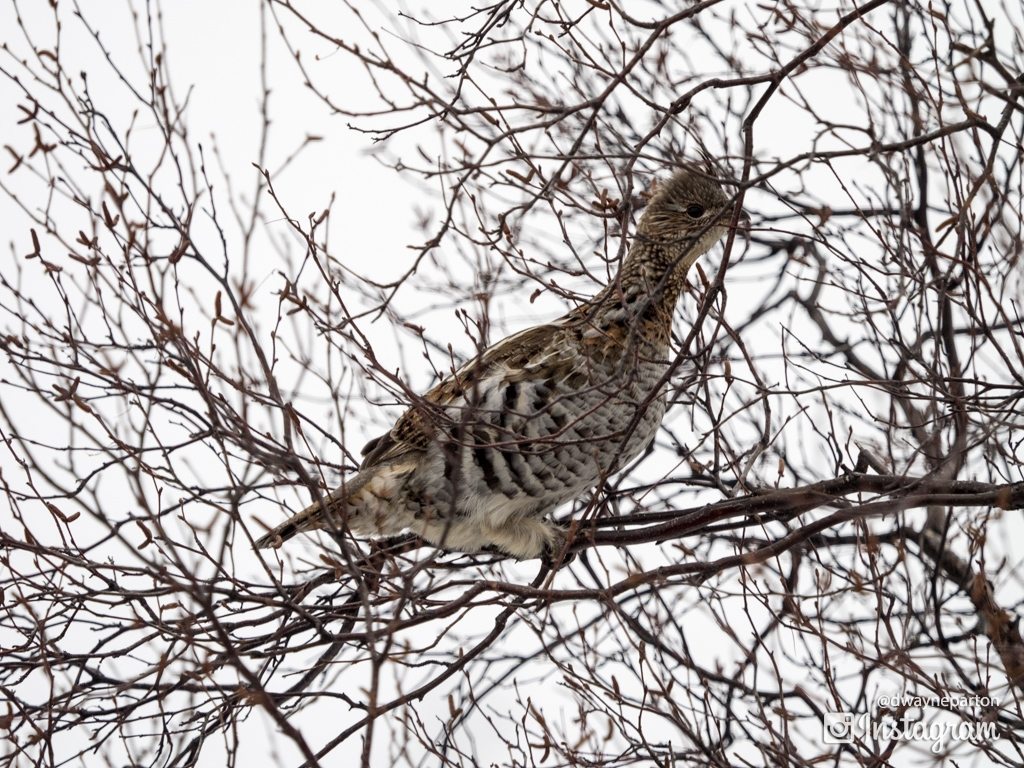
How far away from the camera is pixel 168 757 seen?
4336mm

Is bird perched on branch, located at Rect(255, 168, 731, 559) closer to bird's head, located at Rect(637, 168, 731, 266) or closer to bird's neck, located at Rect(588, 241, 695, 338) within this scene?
bird's neck, located at Rect(588, 241, 695, 338)

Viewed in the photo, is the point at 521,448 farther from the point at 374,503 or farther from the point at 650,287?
the point at 650,287

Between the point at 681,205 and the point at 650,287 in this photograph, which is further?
the point at 681,205

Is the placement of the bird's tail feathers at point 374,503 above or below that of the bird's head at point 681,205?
below

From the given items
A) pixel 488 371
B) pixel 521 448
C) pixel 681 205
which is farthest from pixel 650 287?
pixel 521 448

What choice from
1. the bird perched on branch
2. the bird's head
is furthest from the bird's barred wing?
the bird's head

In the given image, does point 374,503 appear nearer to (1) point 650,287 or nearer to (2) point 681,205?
(1) point 650,287

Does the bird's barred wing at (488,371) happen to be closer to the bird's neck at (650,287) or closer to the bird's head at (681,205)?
the bird's neck at (650,287)

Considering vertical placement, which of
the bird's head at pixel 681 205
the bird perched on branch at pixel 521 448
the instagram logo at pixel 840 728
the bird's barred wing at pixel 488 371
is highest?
the bird's head at pixel 681 205

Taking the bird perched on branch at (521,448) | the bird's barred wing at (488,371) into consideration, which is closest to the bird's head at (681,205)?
the bird perched on branch at (521,448)

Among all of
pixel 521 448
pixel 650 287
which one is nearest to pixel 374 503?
pixel 521 448

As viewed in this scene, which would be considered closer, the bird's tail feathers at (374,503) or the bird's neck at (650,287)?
the bird's tail feathers at (374,503)

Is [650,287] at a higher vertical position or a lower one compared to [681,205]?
lower

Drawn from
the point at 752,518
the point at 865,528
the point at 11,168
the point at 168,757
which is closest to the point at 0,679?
the point at 168,757
